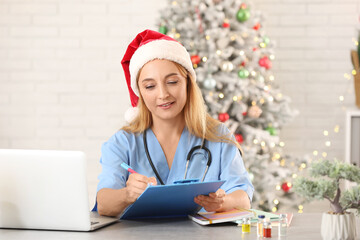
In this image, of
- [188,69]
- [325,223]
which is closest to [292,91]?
[188,69]

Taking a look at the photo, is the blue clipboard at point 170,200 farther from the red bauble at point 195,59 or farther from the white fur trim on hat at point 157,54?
the red bauble at point 195,59

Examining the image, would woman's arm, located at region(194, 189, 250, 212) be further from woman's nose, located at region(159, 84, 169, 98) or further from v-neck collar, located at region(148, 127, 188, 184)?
woman's nose, located at region(159, 84, 169, 98)

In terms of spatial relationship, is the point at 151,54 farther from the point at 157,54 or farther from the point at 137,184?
the point at 137,184

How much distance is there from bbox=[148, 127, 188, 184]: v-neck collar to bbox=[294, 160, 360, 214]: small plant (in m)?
0.80

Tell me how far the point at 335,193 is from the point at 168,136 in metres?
0.94

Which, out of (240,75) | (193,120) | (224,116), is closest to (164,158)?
(193,120)

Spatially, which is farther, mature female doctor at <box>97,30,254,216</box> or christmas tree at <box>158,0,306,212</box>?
christmas tree at <box>158,0,306,212</box>

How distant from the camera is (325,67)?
171 inches

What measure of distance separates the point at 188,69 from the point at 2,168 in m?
0.90

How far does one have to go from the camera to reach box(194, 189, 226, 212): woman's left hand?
5.69 feet

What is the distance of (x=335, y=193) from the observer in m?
1.36

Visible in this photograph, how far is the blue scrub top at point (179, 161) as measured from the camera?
2.08 meters

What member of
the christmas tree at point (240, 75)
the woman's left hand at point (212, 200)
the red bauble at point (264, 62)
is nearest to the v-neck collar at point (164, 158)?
the woman's left hand at point (212, 200)

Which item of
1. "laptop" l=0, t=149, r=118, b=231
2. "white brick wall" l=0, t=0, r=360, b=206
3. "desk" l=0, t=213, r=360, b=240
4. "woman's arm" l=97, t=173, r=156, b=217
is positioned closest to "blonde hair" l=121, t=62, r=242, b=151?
"woman's arm" l=97, t=173, r=156, b=217
